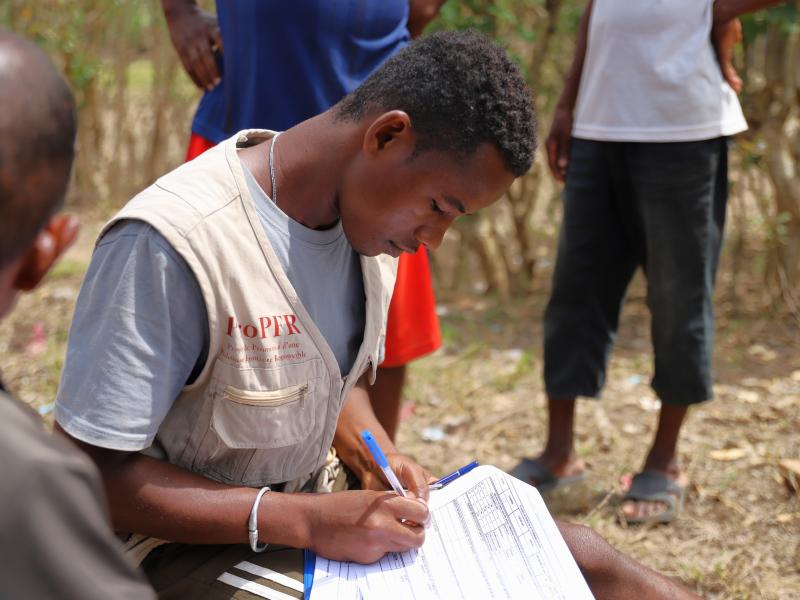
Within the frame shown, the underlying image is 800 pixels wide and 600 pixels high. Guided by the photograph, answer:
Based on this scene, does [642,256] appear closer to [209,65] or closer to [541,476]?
[541,476]

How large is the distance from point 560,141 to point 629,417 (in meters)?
1.15

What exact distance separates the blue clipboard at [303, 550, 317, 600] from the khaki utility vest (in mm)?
166

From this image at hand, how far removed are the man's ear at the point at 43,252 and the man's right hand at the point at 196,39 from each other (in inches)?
56.2

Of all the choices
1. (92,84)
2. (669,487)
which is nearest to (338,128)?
(669,487)

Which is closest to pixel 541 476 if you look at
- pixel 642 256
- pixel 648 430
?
pixel 648 430

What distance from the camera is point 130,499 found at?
1.42 meters

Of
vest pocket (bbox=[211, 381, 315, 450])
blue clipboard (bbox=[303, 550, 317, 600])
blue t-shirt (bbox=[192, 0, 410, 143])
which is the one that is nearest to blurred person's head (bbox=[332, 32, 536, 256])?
vest pocket (bbox=[211, 381, 315, 450])

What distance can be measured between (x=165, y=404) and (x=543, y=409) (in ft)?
7.51

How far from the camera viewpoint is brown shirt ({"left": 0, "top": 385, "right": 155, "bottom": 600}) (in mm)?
805

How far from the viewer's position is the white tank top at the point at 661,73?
253 cm

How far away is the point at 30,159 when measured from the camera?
0.96 meters

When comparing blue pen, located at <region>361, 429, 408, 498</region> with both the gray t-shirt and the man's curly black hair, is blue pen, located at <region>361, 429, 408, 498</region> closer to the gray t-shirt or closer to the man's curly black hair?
the gray t-shirt

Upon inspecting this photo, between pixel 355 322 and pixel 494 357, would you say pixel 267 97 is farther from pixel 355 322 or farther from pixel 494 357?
pixel 494 357

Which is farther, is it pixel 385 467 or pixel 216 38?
pixel 216 38
